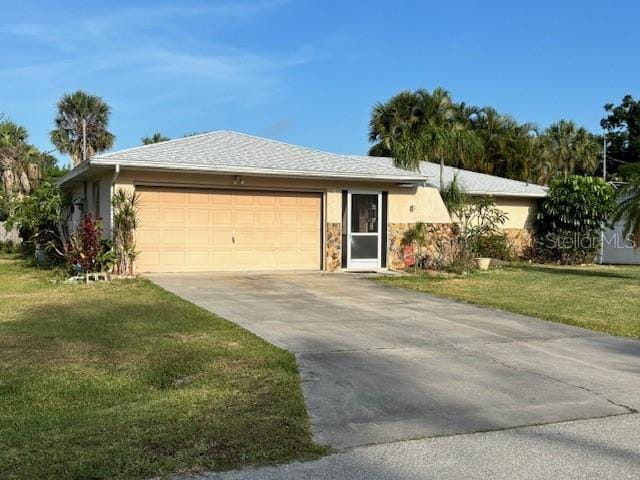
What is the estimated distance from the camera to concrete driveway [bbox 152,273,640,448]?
216 inches

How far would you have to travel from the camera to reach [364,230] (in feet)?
61.7

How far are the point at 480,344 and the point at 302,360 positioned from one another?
2.62 metres

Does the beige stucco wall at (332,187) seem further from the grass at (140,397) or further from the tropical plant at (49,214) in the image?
the grass at (140,397)

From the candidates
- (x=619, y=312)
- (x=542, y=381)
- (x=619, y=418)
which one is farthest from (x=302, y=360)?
(x=619, y=312)

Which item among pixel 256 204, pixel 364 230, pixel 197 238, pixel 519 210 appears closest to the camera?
pixel 197 238

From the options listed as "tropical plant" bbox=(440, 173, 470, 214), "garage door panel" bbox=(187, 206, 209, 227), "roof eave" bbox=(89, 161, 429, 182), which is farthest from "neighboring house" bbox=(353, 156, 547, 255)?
"garage door panel" bbox=(187, 206, 209, 227)

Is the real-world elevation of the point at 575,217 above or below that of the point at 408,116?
below

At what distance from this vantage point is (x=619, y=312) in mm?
11711

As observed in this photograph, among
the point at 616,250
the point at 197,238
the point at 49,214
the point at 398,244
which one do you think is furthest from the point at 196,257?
the point at 616,250

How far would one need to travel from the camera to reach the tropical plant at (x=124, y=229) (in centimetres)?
1523

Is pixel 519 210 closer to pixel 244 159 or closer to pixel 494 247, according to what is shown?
pixel 494 247

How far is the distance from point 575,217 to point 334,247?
1050 cm

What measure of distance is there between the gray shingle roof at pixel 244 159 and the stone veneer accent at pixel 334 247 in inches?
63.1

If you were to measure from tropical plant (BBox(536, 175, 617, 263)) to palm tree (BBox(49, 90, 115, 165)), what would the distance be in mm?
30540
